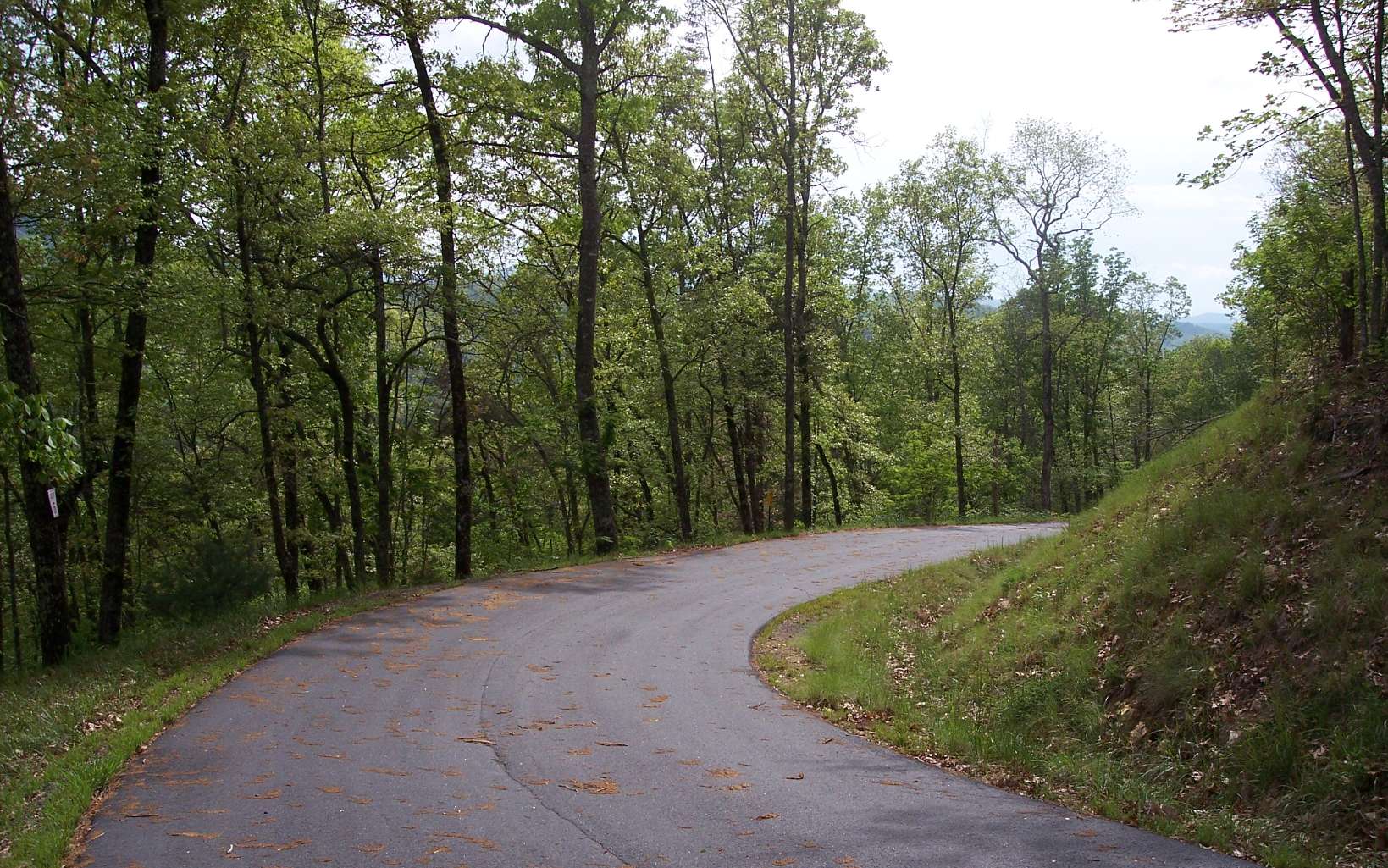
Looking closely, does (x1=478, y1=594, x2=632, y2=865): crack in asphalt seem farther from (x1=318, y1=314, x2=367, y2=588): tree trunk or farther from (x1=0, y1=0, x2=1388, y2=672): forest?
(x1=318, y1=314, x2=367, y2=588): tree trunk

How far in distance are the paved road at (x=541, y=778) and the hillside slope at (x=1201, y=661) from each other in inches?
24.6

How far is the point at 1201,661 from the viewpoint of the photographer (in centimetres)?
680

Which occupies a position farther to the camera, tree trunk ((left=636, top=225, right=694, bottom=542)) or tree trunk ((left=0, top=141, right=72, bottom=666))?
tree trunk ((left=636, top=225, right=694, bottom=542))

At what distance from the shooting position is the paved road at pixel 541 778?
15.9 feet

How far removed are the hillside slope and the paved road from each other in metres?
0.62

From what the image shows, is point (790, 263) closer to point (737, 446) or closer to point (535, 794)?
point (737, 446)

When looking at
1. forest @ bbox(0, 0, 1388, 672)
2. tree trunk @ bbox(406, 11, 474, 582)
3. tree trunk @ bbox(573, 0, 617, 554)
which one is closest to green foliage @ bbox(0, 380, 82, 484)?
forest @ bbox(0, 0, 1388, 672)

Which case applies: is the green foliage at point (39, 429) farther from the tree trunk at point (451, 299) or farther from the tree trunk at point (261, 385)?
the tree trunk at point (451, 299)

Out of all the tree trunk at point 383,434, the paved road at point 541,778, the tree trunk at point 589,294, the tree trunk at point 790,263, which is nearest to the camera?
the paved road at point 541,778

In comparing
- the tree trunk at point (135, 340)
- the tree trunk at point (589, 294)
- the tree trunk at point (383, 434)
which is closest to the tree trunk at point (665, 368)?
the tree trunk at point (589, 294)

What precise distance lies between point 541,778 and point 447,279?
1227cm

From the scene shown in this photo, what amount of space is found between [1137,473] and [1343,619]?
280 inches

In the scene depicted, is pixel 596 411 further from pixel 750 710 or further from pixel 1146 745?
pixel 1146 745

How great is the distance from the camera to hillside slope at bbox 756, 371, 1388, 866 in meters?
5.37
